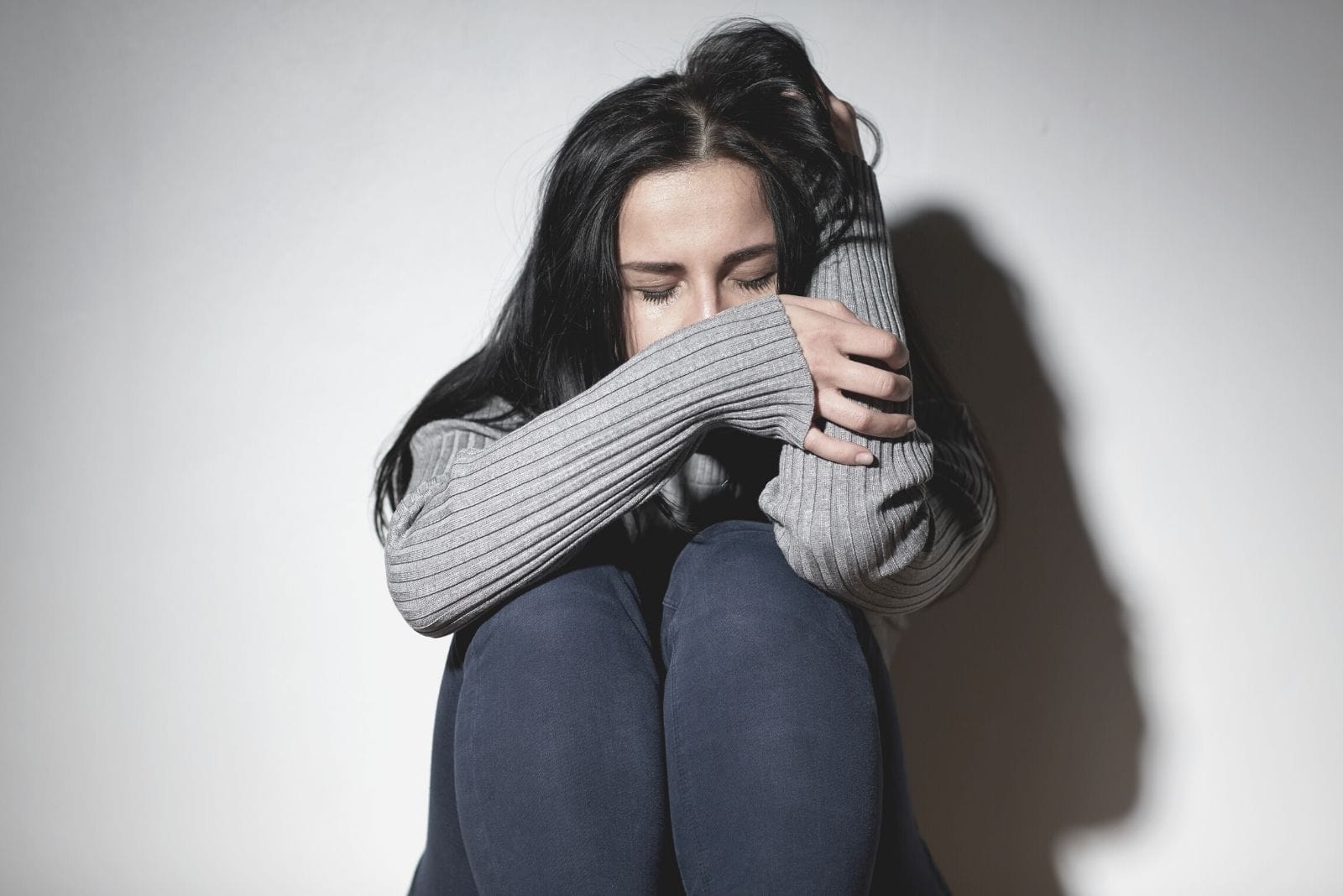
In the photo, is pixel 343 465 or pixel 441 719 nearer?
pixel 441 719

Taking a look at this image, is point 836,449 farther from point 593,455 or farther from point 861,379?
point 593,455

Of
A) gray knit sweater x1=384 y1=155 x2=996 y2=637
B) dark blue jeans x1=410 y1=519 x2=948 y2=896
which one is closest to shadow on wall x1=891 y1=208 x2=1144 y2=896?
gray knit sweater x1=384 y1=155 x2=996 y2=637

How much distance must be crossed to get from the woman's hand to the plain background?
445 mm

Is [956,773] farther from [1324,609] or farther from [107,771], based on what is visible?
[107,771]

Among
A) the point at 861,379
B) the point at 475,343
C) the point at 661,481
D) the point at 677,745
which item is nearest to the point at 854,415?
the point at 861,379

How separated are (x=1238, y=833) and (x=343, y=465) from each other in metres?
1.06

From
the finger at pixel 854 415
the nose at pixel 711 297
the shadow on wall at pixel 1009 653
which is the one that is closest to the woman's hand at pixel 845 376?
the finger at pixel 854 415

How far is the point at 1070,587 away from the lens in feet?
3.89

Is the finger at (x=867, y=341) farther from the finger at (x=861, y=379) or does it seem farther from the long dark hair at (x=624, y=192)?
the long dark hair at (x=624, y=192)

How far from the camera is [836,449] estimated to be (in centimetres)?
72

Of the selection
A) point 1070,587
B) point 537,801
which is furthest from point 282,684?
point 1070,587

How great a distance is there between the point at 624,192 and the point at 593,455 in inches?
11.2

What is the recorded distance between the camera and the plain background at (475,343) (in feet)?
3.68

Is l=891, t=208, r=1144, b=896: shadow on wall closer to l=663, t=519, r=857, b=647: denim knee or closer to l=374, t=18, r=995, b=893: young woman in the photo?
l=374, t=18, r=995, b=893: young woman
